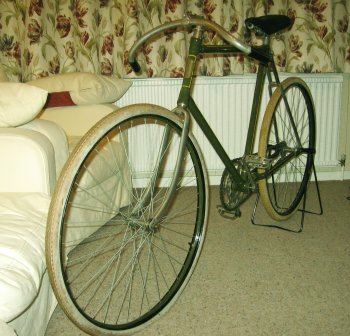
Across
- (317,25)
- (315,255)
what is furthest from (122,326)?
(317,25)

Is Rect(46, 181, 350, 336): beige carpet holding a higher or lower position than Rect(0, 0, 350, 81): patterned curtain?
lower

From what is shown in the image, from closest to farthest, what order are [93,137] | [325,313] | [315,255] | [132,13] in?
[93,137] < [325,313] < [315,255] < [132,13]

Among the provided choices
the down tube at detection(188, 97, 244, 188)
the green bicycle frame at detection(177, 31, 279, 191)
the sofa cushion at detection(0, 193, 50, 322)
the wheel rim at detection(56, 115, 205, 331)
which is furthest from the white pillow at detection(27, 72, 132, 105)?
the sofa cushion at detection(0, 193, 50, 322)

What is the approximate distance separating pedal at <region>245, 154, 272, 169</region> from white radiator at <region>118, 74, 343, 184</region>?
714mm

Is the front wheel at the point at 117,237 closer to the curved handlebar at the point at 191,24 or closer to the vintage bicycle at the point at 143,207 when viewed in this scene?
the vintage bicycle at the point at 143,207

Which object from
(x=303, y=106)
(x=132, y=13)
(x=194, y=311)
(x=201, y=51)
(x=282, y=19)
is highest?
(x=132, y=13)

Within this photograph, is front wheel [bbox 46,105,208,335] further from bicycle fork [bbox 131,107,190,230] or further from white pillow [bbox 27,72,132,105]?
white pillow [bbox 27,72,132,105]

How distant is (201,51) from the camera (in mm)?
1124

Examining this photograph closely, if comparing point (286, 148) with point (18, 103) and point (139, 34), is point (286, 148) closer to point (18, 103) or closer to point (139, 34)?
point (139, 34)

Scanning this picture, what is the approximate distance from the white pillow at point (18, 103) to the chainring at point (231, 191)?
0.80 metres

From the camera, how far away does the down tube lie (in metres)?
1.14

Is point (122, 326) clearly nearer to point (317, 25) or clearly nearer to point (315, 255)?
point (315, 255)

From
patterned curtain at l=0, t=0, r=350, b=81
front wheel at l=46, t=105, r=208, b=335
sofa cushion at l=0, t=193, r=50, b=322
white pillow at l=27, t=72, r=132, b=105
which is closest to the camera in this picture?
sofa cushion at l=0, t=193, r=50, b=322

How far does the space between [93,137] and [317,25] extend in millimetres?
1711
